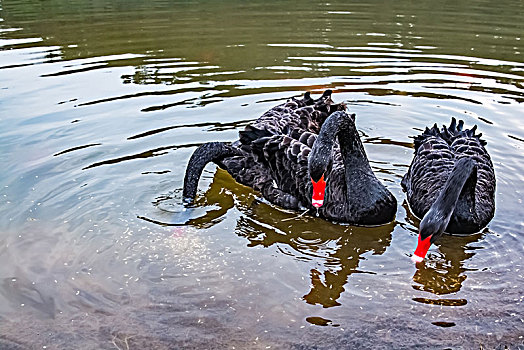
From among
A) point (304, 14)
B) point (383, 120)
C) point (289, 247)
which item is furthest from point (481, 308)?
point (304, 14)

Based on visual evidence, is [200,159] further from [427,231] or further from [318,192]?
[427,231]

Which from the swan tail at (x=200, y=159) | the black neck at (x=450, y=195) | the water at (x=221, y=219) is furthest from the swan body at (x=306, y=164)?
the black neck at (x=450, y=195)

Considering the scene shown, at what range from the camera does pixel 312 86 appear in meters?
8.21

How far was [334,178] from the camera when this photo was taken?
5078 mm

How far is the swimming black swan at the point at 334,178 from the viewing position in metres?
4.72

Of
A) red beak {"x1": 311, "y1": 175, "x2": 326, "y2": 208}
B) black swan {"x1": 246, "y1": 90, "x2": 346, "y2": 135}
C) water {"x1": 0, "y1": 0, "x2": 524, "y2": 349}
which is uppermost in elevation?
black swan {"x1": 246, "y1": 90, "x2": 346, "y2": 135}

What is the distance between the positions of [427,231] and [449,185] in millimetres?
420

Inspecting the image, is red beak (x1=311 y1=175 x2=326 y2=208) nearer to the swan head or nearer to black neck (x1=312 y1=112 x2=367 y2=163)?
black neck (x1=312 y1=112 x2=367 y2=163)

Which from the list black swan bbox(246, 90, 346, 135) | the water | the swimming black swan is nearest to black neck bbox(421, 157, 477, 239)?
the water

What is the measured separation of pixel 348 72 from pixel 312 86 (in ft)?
3.47

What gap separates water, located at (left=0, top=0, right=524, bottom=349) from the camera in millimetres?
3607

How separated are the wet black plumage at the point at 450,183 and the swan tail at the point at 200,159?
1.61 meters

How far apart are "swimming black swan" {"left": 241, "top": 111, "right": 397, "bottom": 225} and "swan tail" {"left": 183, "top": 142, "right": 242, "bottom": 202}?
38 centimetres

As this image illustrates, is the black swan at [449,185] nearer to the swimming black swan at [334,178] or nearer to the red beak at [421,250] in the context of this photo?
the red beak at [421,250]
